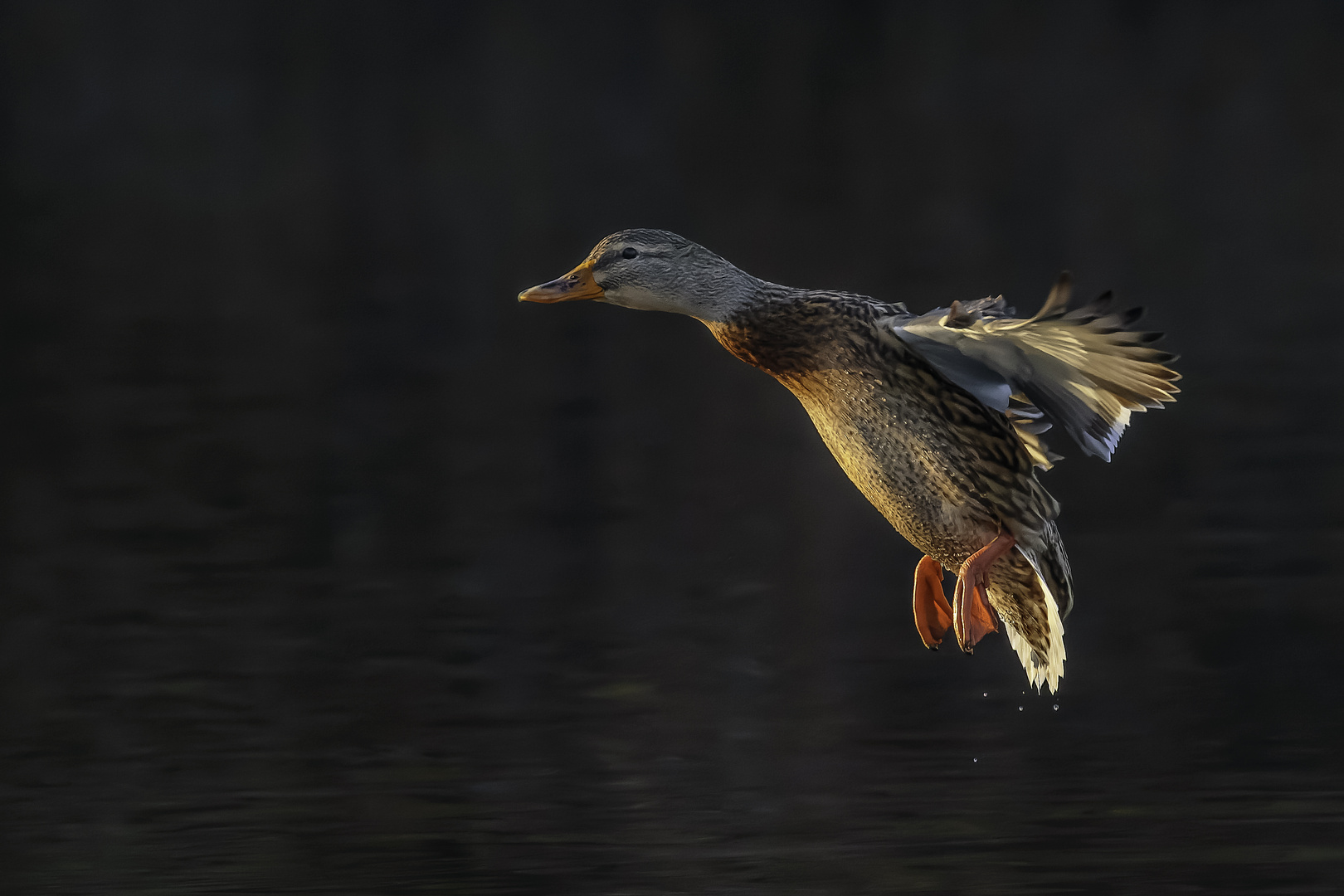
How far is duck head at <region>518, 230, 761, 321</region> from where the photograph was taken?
6.65m

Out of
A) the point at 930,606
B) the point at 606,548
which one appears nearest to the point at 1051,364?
the point at 930,606

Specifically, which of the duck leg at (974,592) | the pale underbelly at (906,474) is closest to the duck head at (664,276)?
the pale underbelly at (906,474)

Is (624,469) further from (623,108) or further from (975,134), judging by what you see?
(623,108)

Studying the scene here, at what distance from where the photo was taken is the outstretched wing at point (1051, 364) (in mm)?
6008

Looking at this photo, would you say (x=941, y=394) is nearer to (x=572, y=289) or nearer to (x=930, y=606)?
(x=930, y=606)

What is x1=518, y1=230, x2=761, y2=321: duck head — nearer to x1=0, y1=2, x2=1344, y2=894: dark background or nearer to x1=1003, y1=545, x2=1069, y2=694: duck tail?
x1=1003, y1=545, x2=1069, y2=694: duck tail

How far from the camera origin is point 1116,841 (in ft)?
22.1

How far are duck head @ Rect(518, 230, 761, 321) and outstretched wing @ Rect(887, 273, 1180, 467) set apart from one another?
1.93 ft

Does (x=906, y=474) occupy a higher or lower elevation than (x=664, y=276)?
lower

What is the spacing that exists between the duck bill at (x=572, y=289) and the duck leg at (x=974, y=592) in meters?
1.45

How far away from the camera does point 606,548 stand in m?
11.8

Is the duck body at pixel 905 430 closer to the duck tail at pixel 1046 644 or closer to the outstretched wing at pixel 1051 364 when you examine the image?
the duck tail at pixel 1046 644

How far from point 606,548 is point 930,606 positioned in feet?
16.0

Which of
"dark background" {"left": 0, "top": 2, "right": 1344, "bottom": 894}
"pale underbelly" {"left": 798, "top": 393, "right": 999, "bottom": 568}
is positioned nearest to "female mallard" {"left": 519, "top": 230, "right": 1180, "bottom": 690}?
"pale underbelly" {"left": 798, "top": 393, "right": 999, "bottom": 568}
